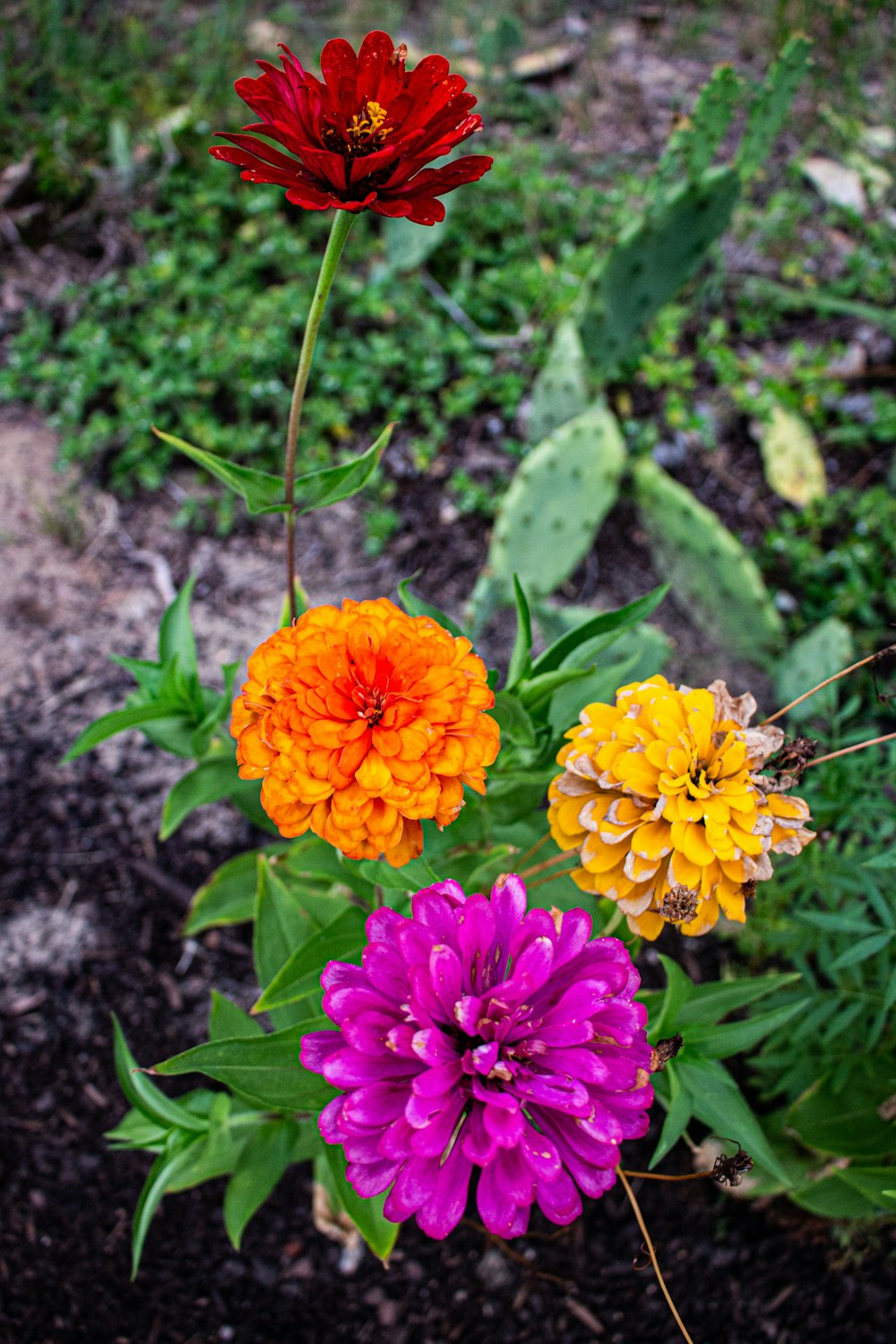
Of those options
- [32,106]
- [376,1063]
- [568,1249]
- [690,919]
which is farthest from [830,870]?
[32,106]

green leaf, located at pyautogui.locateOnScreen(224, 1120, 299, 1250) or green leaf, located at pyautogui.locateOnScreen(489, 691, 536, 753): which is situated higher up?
green leaf, located at pyautogui.locateOnScreen(489, 691, 536, 753)

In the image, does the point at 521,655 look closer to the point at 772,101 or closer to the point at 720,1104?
the point at 720,1104

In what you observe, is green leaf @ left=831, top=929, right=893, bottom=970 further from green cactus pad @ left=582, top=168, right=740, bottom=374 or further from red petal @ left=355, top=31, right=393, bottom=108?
green cactus pad @ left=582, top=168, right=740, bottom=374

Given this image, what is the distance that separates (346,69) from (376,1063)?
3.46ft

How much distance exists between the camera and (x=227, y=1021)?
1.47 m

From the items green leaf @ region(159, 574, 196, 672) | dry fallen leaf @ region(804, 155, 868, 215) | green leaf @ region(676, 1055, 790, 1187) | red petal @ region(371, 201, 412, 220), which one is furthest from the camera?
dry fallen leaf @ region(804, 155, 868, 215)

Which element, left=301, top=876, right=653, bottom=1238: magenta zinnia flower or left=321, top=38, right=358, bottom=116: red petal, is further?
left=321, top=38, right=358, bottom=116: red petal

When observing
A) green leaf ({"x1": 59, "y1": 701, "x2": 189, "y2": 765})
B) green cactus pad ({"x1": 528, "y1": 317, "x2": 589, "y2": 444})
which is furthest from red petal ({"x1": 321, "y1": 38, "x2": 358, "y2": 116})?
green cactus pad ({"x1": 528, "y1": 317, "x2": 589, "y2": 444})

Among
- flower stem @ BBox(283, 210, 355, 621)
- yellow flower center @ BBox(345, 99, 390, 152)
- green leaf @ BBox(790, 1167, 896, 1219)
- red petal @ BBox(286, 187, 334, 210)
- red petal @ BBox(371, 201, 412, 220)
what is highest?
yellow flower center @ BBox(345, 99, 390, 152)

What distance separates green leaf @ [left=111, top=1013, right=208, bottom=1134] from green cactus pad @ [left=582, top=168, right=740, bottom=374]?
6.59 ft

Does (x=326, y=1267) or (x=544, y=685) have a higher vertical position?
(x=544, y=685)

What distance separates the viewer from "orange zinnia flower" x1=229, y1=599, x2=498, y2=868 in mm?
951

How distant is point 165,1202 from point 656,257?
7.80 feet

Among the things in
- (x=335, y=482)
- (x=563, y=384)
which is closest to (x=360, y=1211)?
(x=335, y=482)
